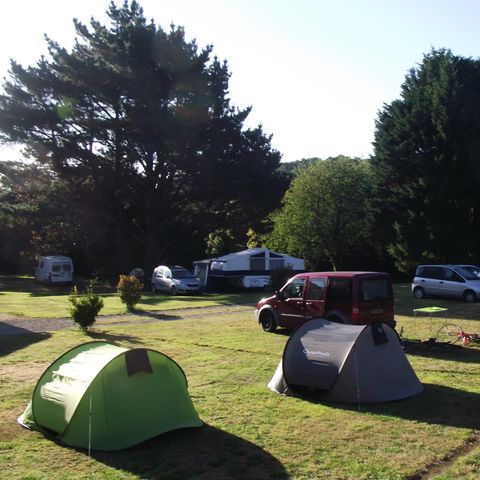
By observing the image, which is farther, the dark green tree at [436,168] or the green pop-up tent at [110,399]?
the dark green tree at [436,168]

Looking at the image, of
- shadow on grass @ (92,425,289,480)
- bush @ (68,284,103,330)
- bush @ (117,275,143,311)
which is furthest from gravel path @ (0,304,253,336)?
shadow on grass @ (92,425,289,480)

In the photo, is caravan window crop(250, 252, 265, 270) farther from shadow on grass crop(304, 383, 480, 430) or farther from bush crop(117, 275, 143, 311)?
shadow on grass crop(304, 383, 480, 430)

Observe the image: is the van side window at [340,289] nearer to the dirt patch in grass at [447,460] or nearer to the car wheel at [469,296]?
the dirt patch in grass at [447,460]

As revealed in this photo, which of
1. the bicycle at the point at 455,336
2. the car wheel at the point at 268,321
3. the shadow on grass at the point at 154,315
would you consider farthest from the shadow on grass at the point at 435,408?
the shadow on grass at the point at 154,315

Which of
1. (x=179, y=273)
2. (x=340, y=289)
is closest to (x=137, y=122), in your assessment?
(x=179, y=273)

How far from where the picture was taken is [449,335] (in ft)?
48.8

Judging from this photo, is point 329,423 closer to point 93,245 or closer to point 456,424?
point 456,424

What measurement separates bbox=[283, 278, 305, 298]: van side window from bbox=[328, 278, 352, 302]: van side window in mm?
1027

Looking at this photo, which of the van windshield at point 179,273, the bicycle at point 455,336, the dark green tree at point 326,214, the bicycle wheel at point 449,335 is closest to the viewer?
the bicycle at point 455,336

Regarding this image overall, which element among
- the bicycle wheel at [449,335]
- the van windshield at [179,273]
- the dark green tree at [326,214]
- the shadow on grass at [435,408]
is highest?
the dark green tree at [326,214]

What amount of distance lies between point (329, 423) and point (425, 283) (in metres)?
19.5

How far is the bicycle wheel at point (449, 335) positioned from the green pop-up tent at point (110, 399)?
29.2 ft

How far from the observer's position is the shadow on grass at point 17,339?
1327 cm

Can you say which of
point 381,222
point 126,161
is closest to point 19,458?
point 126,161
